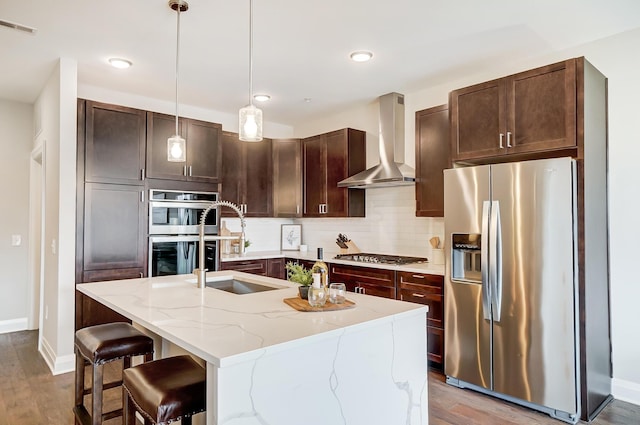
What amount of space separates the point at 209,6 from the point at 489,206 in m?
2.37

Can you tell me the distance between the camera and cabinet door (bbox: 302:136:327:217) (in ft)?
16.7

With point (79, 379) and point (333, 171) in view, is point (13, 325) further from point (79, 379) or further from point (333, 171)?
point (333, 171)

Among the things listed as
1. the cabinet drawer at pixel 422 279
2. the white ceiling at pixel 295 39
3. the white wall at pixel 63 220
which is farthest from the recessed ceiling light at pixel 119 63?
the cabinet drawer at pixel 422 279

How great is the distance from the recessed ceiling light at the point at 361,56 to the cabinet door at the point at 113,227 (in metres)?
2.38

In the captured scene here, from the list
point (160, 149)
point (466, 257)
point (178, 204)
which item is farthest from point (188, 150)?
point (466, 257)

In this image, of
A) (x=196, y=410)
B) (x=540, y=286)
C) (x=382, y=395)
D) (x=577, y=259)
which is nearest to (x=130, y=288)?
(x=196, y=410)

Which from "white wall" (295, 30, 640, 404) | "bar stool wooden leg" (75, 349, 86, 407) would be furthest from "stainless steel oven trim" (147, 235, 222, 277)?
"white wall" (295, 30, 640, 404)

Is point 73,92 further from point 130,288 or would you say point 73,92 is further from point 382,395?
point 382,395

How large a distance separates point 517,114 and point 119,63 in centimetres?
333

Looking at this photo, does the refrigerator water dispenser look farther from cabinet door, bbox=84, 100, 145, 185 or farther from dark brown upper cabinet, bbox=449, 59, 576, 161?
cabinet door, bbox=84, 100, 145, 185

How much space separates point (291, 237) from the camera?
5.80 metres

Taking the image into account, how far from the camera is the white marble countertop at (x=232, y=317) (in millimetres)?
1469

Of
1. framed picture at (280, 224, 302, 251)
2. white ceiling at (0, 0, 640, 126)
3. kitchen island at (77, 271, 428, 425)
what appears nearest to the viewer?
kitchen island at (77, 271, 428, 425)

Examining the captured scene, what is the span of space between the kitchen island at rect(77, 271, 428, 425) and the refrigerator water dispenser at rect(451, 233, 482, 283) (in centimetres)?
126
